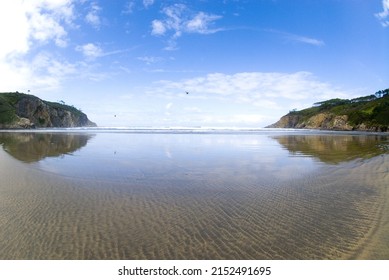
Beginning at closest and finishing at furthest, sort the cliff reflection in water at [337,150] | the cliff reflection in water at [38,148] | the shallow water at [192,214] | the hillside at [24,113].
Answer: the shallow water at [192,214]
the cliff reflection in water at [38,148]
the cliff reflection in water at [337,150]
the hillside at [24,113]

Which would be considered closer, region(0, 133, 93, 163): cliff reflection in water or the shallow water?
the shallow water

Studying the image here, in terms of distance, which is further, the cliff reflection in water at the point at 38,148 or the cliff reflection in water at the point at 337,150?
the cliff reflection in water at the point at 337,150

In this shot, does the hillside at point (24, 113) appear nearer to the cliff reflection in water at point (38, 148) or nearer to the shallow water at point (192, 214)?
the cliff reflection in water at point (38, 148)

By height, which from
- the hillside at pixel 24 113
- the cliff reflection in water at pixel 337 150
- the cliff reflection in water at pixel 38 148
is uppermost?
the hillside at pixel 24 113

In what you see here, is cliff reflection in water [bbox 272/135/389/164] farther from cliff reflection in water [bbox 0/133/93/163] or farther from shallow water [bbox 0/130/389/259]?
cliff reflection in water [bbox 0/133/93/163]

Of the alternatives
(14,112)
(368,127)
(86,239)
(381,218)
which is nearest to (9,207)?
(86,239)

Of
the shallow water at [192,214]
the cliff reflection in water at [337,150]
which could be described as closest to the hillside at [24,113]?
the cliff reflection in water at [337,150]

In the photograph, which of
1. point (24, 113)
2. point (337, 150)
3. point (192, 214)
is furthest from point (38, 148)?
point (24, 113)

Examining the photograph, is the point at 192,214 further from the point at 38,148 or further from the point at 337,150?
the point at 38,148

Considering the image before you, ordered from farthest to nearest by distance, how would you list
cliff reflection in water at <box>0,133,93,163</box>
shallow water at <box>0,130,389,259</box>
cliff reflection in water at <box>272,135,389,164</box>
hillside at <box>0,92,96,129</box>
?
hillside at <box>0,92,96,129</box>
cliff reflection in water at <box>272,135,389,164</box>
cliff reflection in water at <box>0,133,93,163</box>
shallow water at <box>0,130,389,259</box>

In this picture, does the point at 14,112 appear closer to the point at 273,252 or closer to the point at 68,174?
the point at 68,174

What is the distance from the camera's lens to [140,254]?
5770 mm

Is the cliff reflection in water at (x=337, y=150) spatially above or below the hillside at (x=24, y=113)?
below

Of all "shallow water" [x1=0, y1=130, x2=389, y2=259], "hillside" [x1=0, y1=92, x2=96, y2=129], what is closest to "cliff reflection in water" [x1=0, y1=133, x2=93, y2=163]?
"shallow water" [x1=0, y1=130, x2=389, y2=259]
